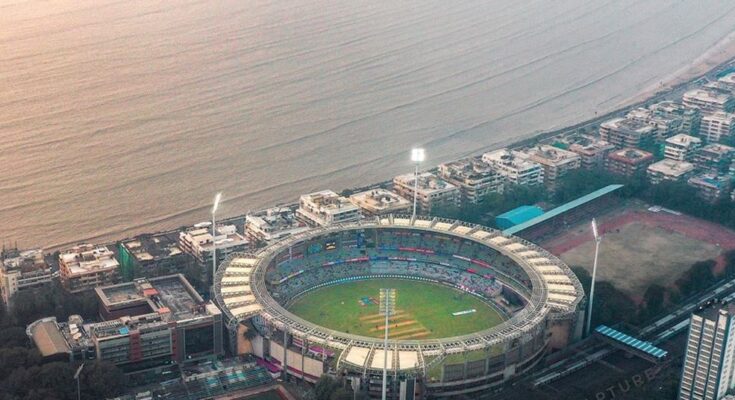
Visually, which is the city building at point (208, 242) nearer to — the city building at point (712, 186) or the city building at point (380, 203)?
the city building at point (380, 203)

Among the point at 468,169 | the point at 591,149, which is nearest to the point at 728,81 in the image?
the point at 591,149

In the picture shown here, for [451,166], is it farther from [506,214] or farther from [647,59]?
[647,59]

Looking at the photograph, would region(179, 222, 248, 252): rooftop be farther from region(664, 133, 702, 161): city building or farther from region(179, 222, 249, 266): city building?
region(664, 133, 702, 161): city building

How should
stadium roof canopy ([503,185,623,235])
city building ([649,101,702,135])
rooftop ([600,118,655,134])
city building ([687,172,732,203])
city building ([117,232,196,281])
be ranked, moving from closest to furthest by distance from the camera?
city building ([117,232,196,281]), stadium roof canopy ([503,185,623,235]), city building ([687,172,732,203]), rooftop ([600,118,655,134]), city building ([649,101,702,135])

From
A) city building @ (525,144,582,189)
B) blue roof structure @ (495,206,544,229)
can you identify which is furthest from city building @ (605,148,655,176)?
blue roof structure @ (495,206,544,229)

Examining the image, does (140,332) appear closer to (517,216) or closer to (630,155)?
(517,216)

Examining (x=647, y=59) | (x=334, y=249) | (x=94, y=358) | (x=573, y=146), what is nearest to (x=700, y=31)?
(x=647, y=59)

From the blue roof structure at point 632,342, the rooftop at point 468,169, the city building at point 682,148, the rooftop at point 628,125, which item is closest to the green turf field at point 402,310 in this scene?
the blue roof structure at point 632,342
